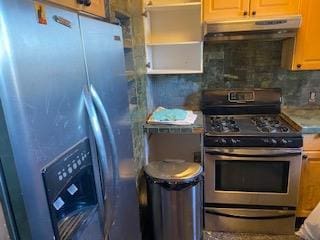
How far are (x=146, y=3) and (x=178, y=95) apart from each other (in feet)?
3.01

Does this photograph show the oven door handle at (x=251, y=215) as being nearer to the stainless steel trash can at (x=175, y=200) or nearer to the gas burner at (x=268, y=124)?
the stainless steel trash can at (x=175, y=200)

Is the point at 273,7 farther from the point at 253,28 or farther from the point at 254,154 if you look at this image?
the point at 254,154

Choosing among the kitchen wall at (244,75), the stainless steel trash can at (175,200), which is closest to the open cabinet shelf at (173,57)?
the kitchen wall at (244,75)

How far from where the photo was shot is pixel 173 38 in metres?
2.46

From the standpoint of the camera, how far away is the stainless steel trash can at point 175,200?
181 cm

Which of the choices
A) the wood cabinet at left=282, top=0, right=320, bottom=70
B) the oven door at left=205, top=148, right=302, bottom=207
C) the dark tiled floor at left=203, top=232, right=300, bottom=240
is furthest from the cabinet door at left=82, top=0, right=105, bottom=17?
the dark tiled floor at left=203, top=232, right=300, bottom=240

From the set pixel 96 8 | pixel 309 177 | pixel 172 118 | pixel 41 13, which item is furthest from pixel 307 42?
pixel 41 13

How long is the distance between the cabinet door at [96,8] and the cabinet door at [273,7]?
136 cm

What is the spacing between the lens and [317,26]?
6.66ft

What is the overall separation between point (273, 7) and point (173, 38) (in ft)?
2.93

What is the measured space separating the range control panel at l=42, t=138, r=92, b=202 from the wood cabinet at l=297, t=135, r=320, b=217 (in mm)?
1782

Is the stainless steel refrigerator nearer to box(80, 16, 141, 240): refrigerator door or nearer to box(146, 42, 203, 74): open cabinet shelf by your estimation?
box(80, 16, 141, 240): refrigerator door

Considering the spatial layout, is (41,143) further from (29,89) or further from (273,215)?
(273,215)

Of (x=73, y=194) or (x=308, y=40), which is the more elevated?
(x=308, y=40)
